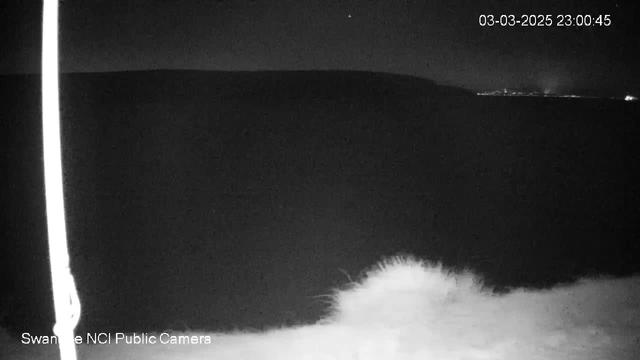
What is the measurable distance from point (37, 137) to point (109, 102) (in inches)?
19.5

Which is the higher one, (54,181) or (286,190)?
(286,190)

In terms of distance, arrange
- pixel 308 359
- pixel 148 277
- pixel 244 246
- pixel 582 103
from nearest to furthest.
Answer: pixel 308 359, pixel 148 277, pixel 244 246, pixel 582 103

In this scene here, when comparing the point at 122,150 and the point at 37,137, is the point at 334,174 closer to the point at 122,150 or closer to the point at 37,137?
the point at 122,150

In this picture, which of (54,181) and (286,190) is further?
(286,190)

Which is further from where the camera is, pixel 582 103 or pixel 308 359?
pixel 582 103

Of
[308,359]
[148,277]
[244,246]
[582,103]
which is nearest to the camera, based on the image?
[308,359]

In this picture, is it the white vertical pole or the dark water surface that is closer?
the white vertical pole

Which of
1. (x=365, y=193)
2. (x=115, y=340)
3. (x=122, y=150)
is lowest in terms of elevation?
(x=115, y=340)

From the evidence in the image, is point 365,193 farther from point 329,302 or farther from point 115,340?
point 115,340

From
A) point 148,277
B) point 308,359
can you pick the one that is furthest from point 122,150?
point 308,359

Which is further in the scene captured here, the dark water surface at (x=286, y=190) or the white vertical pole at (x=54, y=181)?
the dark water surface at (x=286, y=190)

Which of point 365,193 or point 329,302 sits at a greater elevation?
point 365,193

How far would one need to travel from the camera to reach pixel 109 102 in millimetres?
3510

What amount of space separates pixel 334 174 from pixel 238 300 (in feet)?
3.32
